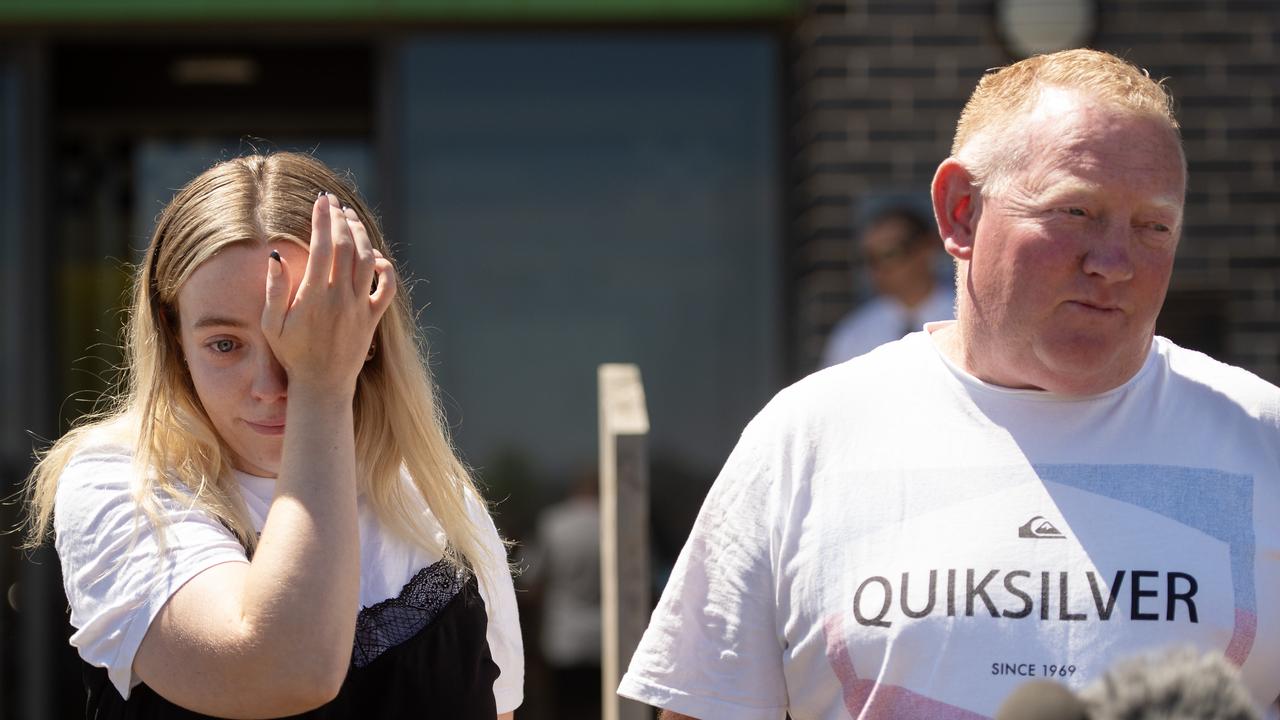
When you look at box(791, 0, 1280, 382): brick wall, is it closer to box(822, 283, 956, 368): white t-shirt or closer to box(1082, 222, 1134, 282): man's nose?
box(822, 283, 956, 368): white t-shirt

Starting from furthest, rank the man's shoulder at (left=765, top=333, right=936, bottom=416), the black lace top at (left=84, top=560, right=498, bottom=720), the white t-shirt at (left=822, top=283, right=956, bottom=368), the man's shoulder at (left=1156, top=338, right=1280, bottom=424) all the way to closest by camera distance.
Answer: the white t-shirt at (left=822, top=283, right=956, bottom=368), the man's shoulder at (left=765, top=333, right=936, bottom=416), the man's shoulder at (left=1156, top=338, right=1280, bottom=424), the black lace top at (left=84, top=560, right=498, bottom=720)

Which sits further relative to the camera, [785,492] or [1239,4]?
[1239,4]

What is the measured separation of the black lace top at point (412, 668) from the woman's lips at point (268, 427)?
0.29 meters

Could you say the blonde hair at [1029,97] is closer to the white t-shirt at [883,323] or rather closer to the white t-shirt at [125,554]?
the white t-shirt at [125,554]

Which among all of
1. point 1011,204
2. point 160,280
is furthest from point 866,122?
point 160,280

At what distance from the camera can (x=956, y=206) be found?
231 cm

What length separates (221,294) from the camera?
6.76ft

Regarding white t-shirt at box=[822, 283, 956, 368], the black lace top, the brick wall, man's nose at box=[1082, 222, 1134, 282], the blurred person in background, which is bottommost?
the blurred person in background

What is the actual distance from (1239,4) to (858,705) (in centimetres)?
418

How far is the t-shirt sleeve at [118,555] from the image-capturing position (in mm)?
1902

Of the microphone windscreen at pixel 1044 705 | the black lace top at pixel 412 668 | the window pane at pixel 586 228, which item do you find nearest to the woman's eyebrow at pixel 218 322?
the black lace top at pixel 412 668

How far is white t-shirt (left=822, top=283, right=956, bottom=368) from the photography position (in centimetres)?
495

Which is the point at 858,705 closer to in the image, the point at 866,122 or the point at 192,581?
the point at 192,581

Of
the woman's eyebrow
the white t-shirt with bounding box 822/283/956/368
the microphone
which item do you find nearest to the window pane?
the white t-shirt with bounding box 822/283/956/368
